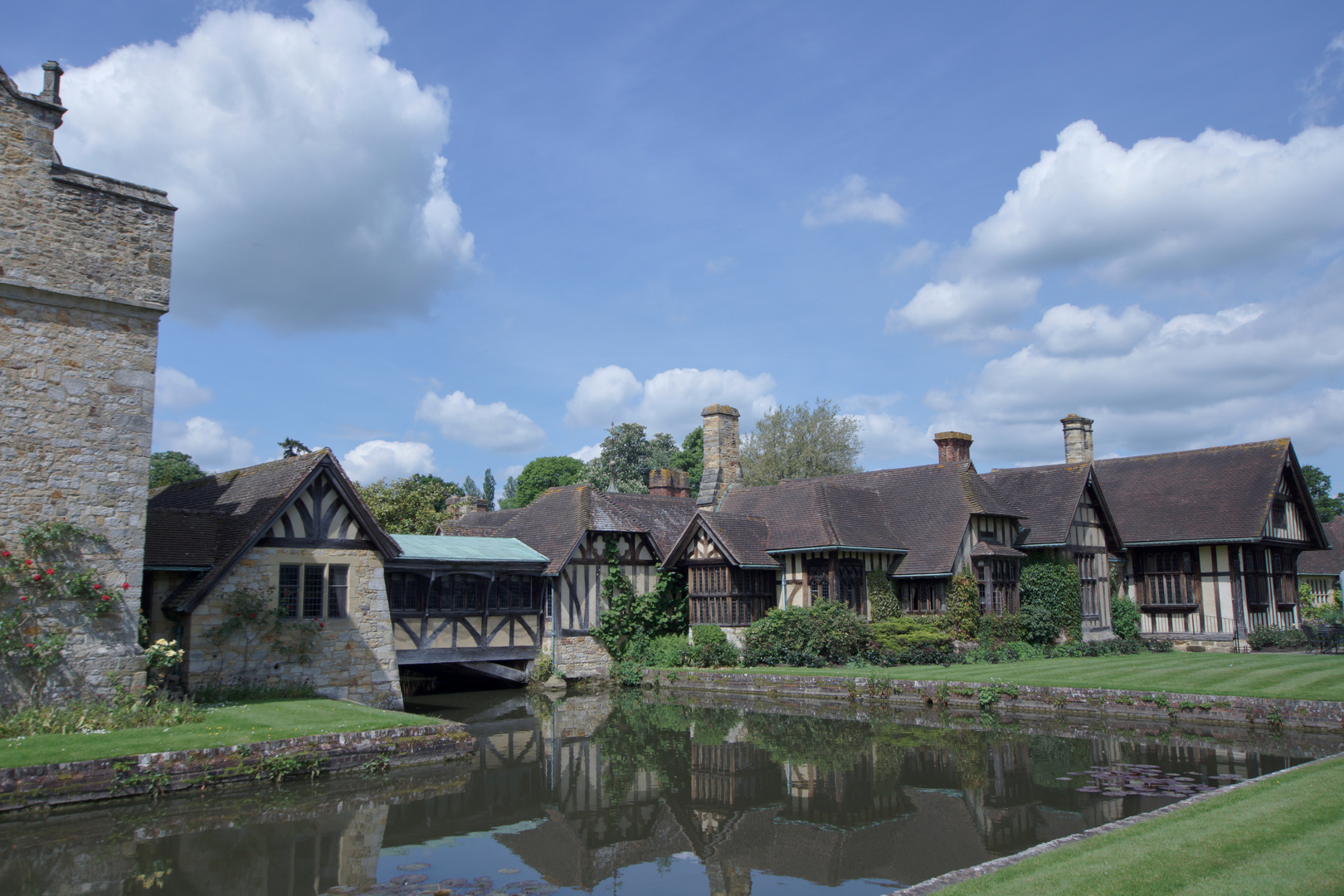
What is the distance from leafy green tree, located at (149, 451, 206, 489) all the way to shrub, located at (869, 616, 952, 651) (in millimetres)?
39251

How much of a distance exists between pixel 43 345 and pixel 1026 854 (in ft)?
48.2

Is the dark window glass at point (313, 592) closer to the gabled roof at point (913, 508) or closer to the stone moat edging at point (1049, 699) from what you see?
the stone moat edging at point (1049, 699)

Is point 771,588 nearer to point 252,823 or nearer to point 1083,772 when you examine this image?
point 1083,772

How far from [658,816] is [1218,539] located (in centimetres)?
2302

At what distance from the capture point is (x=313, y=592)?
1781cm

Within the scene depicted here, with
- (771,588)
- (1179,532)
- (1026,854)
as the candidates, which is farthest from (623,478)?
(1026,854)

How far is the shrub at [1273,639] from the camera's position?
86.3 ft

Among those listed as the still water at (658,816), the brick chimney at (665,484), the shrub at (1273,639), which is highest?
the brick chimney at (665,484)

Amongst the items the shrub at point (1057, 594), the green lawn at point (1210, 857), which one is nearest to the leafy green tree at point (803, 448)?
the shrub at point (1057, 594)

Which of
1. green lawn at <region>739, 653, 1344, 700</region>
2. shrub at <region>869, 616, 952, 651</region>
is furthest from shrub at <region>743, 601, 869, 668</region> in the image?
green lawn at <region>739, 653, 1344, 700</region>

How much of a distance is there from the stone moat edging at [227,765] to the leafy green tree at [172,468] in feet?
132

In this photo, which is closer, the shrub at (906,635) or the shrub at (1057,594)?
the shrub at (906,635)

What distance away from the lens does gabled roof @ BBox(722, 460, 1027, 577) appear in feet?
82.8

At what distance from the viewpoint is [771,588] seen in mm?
26547
